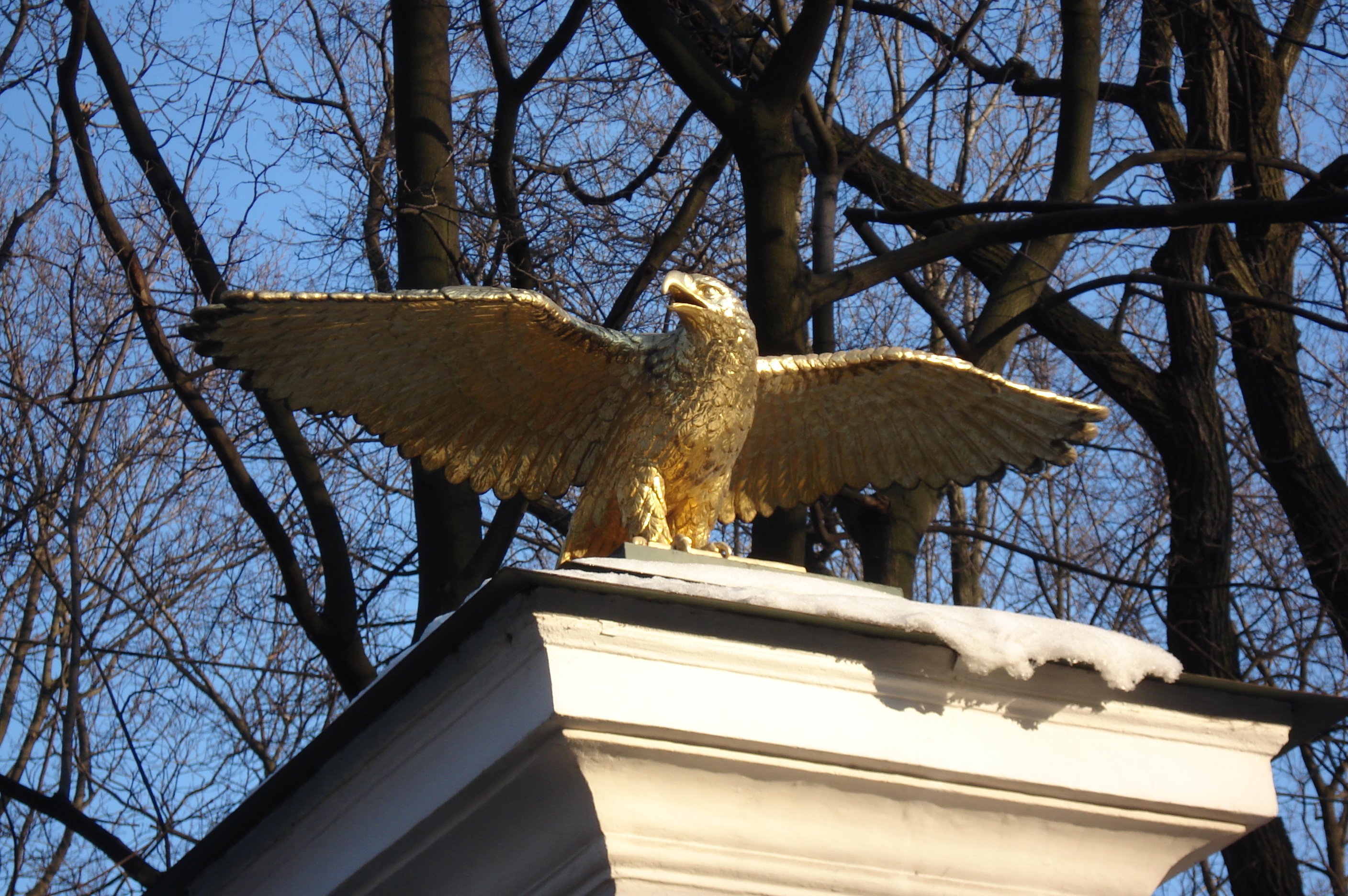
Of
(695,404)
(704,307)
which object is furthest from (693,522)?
(704,307)

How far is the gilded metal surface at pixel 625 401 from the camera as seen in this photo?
11.6ft

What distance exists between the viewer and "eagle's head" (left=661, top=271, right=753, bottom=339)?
3557mm

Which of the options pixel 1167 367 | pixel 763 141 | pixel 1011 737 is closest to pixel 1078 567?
pixel 1167 367

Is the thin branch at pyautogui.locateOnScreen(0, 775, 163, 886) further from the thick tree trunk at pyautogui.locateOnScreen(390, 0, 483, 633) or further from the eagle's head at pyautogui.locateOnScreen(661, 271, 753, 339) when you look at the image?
the eagle's head at pyautogui.locateOnScreen(661, 271, 753, 339)

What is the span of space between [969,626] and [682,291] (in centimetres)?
132

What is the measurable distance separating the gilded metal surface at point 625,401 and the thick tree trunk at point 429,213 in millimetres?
1983

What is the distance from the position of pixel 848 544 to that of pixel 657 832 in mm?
7138

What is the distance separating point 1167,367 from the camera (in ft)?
26.4

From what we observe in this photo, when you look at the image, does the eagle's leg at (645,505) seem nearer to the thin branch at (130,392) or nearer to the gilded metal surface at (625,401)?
the gilded metal surface at (625,401)

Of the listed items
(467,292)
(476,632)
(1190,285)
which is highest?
(1190,285)

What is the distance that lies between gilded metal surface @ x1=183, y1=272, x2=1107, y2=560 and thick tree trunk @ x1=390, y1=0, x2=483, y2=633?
198 cm

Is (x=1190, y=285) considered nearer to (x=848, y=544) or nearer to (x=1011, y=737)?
(x=848, y=544)

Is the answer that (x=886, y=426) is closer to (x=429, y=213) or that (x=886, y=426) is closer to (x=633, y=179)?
(x=429, y=213)

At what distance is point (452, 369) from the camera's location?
3.75m
